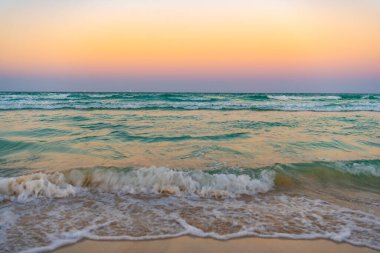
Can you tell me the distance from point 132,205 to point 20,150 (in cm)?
449


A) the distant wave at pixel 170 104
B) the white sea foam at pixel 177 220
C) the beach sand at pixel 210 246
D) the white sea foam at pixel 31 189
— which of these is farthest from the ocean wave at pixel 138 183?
the distant wave at pixel 170 104

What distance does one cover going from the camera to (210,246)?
304 cm

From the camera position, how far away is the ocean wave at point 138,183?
14.8ft

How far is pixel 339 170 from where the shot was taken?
19.2ft

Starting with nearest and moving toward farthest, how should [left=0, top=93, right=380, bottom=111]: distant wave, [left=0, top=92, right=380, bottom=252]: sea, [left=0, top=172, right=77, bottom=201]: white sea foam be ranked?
[left=0, top=92, right=380, bottom=252]: sea
[left=0, top=172, right=77, bottom=201]: white sea foam
[left=0, top=93, right=380, bottom=111]: distant wave

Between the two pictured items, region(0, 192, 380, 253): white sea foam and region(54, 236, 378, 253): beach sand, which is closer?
region(54, 236, 378, 253): beach sand

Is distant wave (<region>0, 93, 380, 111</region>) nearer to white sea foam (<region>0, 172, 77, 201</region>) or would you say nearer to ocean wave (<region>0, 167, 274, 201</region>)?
ocean wave (<region>0, 167, 274, 201</region>)

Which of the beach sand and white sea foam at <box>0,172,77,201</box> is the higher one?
white sea foam at <box>0,172,77,201</box>

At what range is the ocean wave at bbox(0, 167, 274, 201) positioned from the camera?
14.8 ft

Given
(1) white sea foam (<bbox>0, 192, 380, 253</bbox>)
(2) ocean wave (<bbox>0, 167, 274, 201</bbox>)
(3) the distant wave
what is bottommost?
(1) white sea foam (<bbox>0, 192, 380, 253</bbox>)

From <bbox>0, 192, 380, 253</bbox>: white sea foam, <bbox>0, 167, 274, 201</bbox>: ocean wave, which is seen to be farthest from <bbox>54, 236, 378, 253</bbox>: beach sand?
<bbox>0, 167, 274, 201</bbox>: ocean wave

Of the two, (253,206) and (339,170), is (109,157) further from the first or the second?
(339,170)

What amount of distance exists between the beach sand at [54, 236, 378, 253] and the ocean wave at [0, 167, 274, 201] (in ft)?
5.04

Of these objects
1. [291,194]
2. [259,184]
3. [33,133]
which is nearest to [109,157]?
[259,184]
